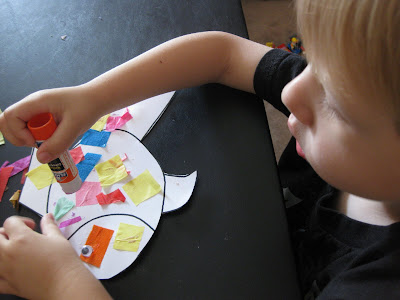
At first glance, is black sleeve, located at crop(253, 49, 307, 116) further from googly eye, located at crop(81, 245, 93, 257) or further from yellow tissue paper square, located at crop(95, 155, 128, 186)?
googly eye, located at crop(81, 245, 93, 257)

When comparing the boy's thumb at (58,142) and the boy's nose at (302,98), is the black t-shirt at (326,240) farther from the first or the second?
the boy's thumb at (58,142)

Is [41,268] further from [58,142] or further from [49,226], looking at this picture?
[58,142]

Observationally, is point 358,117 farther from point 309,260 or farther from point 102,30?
point 102,30

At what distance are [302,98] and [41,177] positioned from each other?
46cm

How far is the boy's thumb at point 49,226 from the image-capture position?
1.71ft

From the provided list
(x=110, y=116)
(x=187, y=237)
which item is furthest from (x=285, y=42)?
(x=187, y=237)

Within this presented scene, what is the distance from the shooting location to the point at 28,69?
0.71 metres

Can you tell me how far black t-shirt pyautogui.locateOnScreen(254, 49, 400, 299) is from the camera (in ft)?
1.44

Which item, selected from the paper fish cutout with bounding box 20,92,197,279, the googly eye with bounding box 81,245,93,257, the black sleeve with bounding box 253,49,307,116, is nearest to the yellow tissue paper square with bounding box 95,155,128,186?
the paper fish cutout with bounding box 20,92,197,279

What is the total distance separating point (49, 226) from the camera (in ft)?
1.73

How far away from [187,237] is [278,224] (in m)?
0.14

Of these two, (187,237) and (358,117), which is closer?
(358,117)

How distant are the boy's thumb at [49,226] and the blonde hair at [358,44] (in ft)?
1.46

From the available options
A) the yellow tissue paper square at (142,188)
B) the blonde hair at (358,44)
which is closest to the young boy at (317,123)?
the blonde hair at (358,44)
